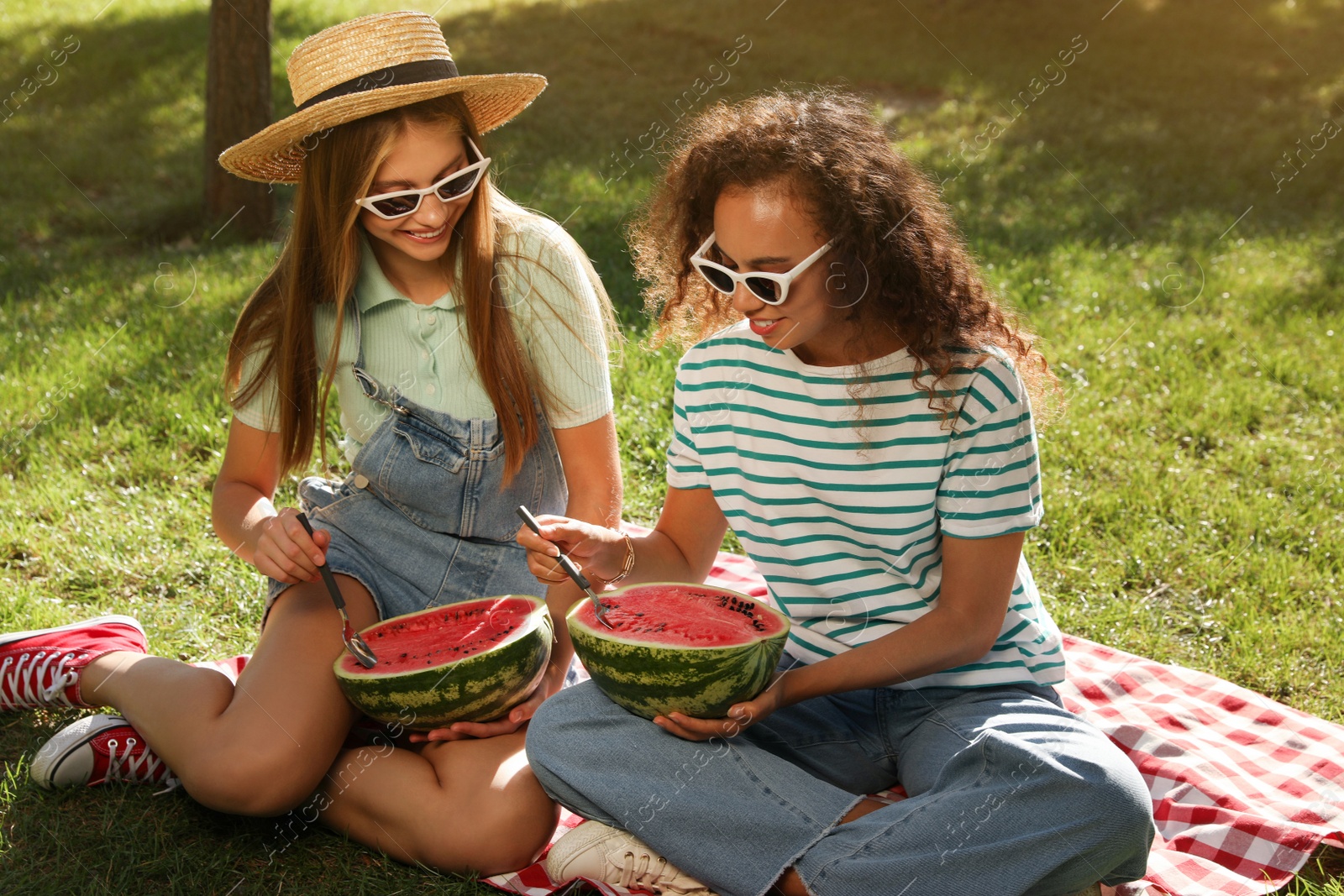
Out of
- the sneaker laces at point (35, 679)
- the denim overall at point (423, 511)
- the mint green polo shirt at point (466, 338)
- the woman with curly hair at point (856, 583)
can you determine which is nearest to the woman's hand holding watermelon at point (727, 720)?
the woman with curly hair at point (856, 583)

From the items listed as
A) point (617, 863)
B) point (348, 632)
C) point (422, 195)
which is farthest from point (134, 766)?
point (422, 195)

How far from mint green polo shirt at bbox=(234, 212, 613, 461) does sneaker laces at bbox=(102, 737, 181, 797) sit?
38.9 inches

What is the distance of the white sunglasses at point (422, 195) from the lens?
10.2 ft

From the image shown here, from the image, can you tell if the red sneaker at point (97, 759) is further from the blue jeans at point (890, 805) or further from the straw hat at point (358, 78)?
the straw hat at point (358, 78)

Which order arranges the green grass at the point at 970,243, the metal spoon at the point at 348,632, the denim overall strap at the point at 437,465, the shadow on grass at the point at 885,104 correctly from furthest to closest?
1. the shadow on grass at the point at 885,104
2. the green grass at the point at 970,243
3. the denim overall strap at the point at 437,465
4. the metal spoon at the point at 348,632

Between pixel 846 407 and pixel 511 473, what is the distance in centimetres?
104

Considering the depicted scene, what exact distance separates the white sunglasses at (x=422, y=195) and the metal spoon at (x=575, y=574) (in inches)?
37.0

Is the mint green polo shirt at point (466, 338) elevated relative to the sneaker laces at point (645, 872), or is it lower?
elevated

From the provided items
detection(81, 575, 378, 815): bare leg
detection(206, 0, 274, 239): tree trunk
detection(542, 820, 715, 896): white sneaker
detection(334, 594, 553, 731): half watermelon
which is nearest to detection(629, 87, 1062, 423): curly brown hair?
detection(334, 594, 553, 731): half watermelon

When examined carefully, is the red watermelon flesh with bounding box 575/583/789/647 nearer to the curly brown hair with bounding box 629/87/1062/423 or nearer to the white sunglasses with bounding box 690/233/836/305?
the curly brown hair with bounding box 629/87/1062/423

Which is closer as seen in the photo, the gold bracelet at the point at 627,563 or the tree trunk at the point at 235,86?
the gold bracelet at the point at 627,563

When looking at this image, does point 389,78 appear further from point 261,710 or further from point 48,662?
point 48,662

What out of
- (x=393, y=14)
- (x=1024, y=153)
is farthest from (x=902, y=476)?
(x=1024, y=153)

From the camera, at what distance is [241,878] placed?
2922mm
